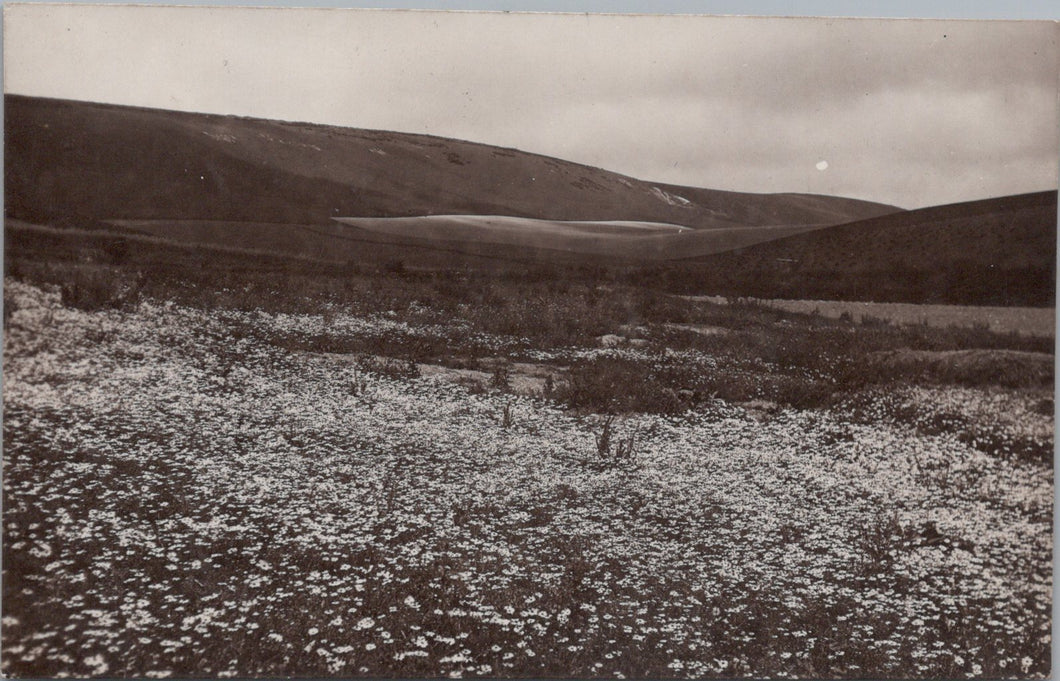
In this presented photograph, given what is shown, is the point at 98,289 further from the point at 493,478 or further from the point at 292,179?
the point at 493,478

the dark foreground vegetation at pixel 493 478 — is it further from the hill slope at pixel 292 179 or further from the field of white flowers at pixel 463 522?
the hill slope at pixel 292 179

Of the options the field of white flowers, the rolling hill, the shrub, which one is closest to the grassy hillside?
the rolling hill

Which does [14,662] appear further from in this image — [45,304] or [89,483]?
[45,304]

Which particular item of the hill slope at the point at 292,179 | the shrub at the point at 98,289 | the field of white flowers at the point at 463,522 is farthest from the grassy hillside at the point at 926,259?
the shrub at the point at 98,289

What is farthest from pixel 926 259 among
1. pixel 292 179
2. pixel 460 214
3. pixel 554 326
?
pixel 292 179

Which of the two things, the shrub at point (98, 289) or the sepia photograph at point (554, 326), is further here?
the shrub at point (98, 289)

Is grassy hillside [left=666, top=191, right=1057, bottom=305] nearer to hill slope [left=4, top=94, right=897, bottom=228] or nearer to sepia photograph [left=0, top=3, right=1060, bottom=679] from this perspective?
sepia photograph [left=0, top=3, right=1060, bottom=679]
